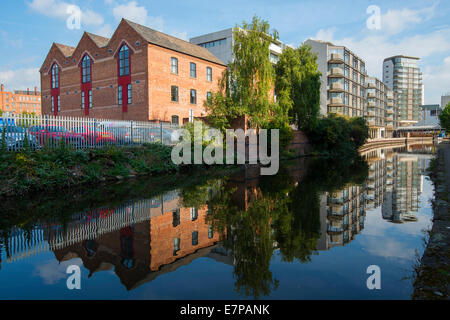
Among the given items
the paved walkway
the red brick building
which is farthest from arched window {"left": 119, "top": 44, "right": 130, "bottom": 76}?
the paved walkway

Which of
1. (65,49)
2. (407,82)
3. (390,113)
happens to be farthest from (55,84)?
(407,82)

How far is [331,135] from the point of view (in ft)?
110

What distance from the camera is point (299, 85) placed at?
30.2 m

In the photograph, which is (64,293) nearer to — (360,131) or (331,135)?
(331,135)

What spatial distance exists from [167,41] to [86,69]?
1038 cm

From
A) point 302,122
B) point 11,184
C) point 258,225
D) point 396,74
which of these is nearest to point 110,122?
point 11,184

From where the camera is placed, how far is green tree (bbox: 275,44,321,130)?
97.9ft

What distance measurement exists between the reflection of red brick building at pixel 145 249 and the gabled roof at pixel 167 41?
83.8 feet

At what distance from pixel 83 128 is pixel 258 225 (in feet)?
40.7

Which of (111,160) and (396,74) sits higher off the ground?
(396,74)

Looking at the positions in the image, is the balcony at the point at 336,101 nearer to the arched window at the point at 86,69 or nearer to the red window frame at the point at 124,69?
the red window frame at the point at 124,69

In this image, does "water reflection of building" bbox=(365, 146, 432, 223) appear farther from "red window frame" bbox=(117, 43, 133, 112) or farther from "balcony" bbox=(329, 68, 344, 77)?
"balcony" bbox=(329, 68, 344, 77)

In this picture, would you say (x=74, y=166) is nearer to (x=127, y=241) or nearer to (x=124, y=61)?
(x=127, y=241)

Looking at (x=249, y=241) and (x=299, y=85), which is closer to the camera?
(x=249, y=241)
